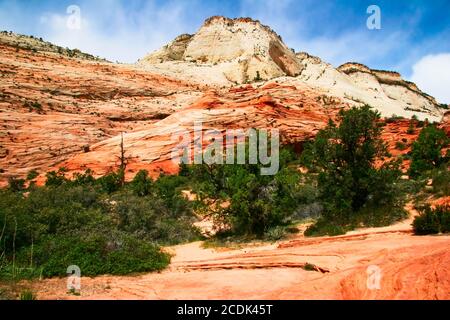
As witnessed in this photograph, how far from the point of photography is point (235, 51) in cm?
5862

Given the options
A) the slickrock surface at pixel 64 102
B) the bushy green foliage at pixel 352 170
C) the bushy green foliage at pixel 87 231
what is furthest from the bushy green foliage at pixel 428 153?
the slickrock surface at pixel 64 102

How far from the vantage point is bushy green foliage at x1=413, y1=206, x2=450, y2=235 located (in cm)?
960

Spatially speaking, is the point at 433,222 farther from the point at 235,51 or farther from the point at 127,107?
the point at 235,51

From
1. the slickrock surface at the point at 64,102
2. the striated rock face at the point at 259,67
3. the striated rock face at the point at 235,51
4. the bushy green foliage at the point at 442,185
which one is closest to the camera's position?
the bushy green foliage at the point at 442,185

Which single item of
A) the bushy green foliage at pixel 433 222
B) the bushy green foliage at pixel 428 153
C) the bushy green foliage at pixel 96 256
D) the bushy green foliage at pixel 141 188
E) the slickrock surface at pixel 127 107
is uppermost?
the slickrock surface at pixel 127 107

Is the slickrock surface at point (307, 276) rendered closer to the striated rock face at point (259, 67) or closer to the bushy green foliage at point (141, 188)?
the bushy green foliage at point (141, 188)

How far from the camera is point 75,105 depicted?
1451 inches

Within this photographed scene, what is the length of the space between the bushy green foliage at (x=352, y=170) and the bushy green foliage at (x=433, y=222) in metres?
2.68

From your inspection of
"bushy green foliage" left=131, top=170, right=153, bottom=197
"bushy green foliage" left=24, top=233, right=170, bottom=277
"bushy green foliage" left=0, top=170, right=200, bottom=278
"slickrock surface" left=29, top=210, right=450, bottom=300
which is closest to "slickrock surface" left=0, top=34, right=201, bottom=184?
"bushy green foliage" left=131, top=170, right=153, bottom=197

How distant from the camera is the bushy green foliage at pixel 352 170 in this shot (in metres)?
13.5

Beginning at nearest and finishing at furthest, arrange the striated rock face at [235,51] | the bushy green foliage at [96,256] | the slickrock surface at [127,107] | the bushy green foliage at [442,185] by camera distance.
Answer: the bushy green foliage at [96,256] → the bushy green foliage at [442,185] → the slickrock surface at [127,107] → the striated rock face at [235,51]

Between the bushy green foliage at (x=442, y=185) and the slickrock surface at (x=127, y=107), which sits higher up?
the slickrock surface at (x=127, y=107)

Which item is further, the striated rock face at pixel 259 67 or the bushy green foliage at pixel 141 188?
the striated rock face at pixel 259 67

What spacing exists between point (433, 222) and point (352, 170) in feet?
15.4
